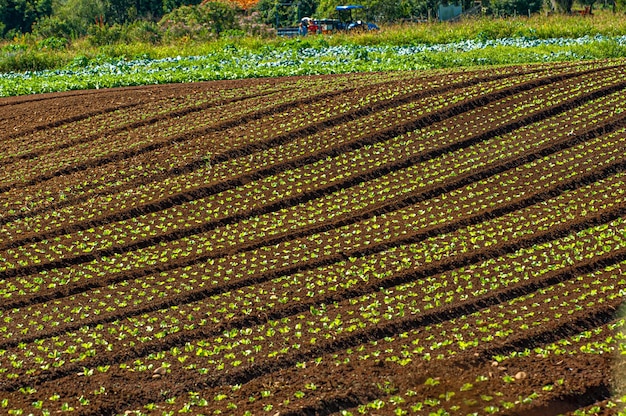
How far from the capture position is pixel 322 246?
1096 centimetres

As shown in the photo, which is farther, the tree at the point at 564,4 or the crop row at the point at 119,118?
the tree at the point at 564,4

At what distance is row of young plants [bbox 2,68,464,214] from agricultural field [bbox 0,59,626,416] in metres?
0.04

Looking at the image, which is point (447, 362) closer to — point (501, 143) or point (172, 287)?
point (172, 287)

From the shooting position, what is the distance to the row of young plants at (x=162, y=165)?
42.3ft

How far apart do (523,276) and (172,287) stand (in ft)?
13.5

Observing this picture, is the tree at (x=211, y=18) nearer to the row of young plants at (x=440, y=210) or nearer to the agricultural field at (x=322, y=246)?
the agricultural field at (x=322, y=246)

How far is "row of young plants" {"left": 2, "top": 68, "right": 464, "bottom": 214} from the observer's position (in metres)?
12.9

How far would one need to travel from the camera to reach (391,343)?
8.56 m

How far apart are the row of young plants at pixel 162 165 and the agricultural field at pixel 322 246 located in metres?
0.04

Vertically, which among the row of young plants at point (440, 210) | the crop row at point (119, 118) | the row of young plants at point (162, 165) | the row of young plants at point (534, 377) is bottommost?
the row of young plants at point (534, 377)

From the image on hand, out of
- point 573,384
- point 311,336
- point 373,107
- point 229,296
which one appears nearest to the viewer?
point 573,384

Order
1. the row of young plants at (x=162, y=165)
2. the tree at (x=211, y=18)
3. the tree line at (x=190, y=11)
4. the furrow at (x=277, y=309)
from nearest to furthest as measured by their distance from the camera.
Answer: the furrow at (x=277, y=309), the row of young plants at (x=162, y=165), the tree at (x=211, y=18), the tree line at (x=190, y=11)

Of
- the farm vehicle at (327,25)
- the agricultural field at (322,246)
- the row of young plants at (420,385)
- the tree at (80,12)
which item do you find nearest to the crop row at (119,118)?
the agricultural field at (322,246)

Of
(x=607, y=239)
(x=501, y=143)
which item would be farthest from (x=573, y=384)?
(x=501, y=143)
